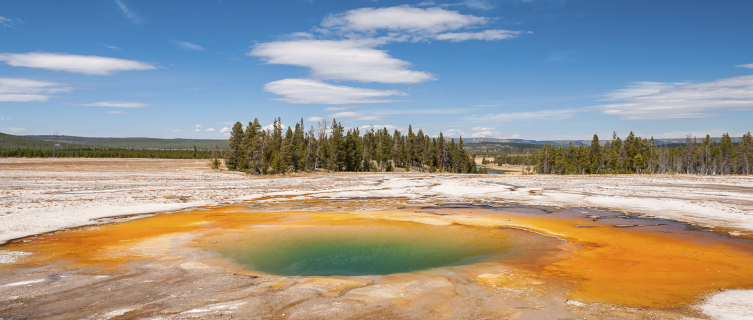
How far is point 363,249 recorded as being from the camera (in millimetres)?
12906

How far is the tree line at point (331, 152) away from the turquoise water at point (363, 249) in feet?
151

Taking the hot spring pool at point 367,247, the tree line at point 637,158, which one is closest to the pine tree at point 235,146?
the hot spring pool at point 367,247

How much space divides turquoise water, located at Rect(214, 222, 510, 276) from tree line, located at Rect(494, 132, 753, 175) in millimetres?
87096

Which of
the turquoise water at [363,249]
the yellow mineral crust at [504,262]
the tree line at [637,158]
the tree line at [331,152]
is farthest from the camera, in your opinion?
the tree line at [637,158]

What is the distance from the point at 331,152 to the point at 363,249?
70.0 metres

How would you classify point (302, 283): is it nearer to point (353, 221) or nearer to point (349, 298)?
point (349, 298)

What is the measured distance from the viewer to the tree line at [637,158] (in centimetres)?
9131

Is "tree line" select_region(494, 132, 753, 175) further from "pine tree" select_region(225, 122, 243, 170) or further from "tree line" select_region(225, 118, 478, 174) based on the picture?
"pine tree" select_region(225, 122, 243, 170)

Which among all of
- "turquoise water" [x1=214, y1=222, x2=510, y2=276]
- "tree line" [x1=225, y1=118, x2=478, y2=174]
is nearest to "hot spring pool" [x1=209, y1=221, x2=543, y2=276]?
"turquoise water" [x1=214, y1=222, x2=510, y2=276]

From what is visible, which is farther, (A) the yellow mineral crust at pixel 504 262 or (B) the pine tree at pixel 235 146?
(B) the pine tree at pixel 235 146

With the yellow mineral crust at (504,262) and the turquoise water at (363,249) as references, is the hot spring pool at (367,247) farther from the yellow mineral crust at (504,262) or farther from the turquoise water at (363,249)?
the yellow mineral crust at (504,262)

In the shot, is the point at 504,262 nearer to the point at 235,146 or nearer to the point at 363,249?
the point at 363,249

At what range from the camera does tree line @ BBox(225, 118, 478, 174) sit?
61406 millimetres

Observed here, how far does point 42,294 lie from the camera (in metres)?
7.82
